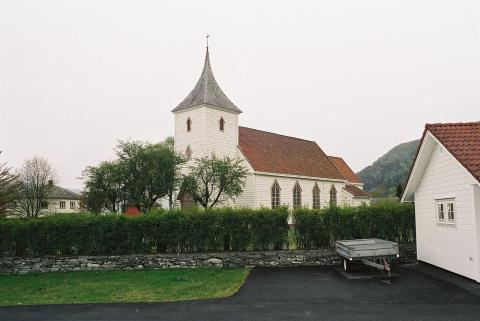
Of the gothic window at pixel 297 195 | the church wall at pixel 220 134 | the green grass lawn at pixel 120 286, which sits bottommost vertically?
the green grass lawn at pixel 120 286

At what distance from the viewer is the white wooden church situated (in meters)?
37.2

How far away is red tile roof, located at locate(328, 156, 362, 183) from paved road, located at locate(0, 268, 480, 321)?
47.2m

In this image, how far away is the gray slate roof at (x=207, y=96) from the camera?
38.4m

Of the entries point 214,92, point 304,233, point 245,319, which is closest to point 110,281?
point 245,319

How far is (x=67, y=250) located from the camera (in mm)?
18344

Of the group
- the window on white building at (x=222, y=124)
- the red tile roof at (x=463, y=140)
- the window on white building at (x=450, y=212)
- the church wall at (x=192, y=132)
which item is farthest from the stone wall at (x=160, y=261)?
the window on white building at (x=222, y=124)

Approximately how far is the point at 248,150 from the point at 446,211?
25748 mm

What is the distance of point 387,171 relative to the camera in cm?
15275

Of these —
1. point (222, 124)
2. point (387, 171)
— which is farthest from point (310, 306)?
point (387, 171)

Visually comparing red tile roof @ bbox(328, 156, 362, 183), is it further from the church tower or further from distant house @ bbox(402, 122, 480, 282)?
distant house @ bbox(402, 122, 480, 282)

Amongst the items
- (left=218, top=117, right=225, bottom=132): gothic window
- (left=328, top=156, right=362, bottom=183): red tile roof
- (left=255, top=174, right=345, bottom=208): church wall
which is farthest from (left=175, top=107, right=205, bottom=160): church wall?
(left=328, top=156, right=362, bottom=183): red tile roof

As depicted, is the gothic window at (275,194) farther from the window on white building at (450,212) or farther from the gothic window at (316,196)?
the window on white building at (450,212)

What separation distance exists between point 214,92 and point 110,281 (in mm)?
27565

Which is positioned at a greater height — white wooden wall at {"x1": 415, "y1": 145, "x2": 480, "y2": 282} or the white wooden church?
the white wooden church
